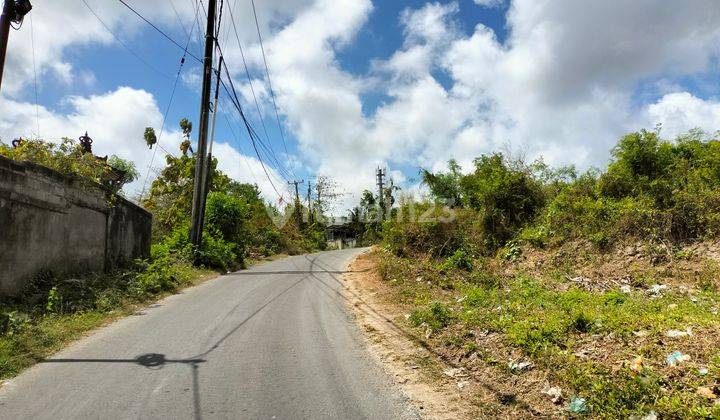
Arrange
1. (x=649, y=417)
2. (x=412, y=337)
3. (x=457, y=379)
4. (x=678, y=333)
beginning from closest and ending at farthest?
(x=649, y=417) → (x=678, y=333) → (x=457, y=379) → (x=412, y=337)

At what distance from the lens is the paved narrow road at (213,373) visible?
15.0ft

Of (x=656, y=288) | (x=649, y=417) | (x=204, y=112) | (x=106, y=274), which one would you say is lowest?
(x=649, y=417)

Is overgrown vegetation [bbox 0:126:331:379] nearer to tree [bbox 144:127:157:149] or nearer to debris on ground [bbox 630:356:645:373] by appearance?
tree [bbox 144:127:157:149]

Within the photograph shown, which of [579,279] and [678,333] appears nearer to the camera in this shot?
[678,333]

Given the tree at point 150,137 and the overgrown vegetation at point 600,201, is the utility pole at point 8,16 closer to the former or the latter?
the overgrown vegetation at point 600,201

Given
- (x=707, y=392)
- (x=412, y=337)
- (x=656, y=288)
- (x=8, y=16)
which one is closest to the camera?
(x=707, y=392)

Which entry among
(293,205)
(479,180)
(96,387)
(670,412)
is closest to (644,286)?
(670,412)

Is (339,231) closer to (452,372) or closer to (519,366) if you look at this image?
(452,372)

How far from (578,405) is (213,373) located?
4247 mm

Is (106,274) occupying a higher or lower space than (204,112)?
lower

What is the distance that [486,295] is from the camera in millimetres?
9523

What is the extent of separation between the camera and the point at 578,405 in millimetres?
4332

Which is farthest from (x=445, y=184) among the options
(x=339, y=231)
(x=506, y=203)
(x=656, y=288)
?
(x=339, y=231)

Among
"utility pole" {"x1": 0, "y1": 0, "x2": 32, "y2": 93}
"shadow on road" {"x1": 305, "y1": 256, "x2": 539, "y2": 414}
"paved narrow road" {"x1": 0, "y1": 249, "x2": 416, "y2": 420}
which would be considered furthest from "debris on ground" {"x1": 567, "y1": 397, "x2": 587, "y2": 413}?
"utility pole" {"x1": 0, "y1": 0, "x2": 32, "y2": 93}
